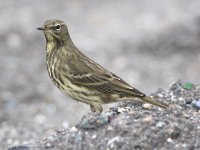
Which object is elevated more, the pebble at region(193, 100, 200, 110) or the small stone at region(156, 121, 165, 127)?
the pebble at region(193, 100, 200, 110)

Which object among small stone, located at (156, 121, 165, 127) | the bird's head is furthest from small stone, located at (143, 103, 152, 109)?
the bird's head

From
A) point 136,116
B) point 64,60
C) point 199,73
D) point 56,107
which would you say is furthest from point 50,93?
point 136,116

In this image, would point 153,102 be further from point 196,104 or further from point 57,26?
point 57,26

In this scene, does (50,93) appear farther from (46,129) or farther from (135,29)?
(135,29)

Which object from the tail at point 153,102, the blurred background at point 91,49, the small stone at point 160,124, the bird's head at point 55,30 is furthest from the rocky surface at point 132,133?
the blurred background at point 91,49

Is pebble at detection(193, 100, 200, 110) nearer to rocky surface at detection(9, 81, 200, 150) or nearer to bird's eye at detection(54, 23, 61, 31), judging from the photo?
rocky surface at detection(9, 81, 200, 150)

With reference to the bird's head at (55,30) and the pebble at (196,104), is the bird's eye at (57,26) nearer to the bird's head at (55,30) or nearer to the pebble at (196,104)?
the bird's head at (55,30)

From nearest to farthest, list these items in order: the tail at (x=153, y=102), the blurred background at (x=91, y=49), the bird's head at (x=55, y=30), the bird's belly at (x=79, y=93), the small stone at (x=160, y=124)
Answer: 1. the small stone at (x=160, y=124)
2. the tail at (x=153, y=102)
3. the bird's belly at (x=79, y=93)
4. the bird's head at (x=55, y=30)
5. the blurred background at (x=91, y=49)
